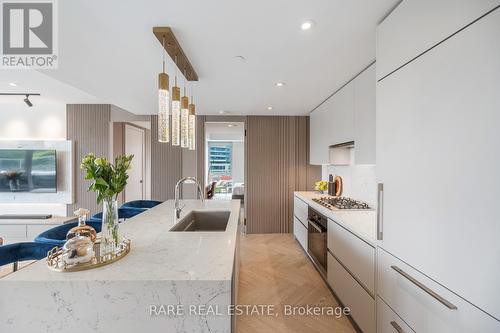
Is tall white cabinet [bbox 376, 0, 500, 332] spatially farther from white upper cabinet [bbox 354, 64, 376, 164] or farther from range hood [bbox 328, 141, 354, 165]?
range hood [bbox 328, 141, 354, 165]

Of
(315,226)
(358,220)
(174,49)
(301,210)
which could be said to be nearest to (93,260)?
(174,49)

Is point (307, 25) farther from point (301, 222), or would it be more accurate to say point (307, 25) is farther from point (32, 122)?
point (32, 122)

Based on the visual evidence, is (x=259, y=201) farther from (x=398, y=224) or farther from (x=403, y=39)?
(x=403, y=39)

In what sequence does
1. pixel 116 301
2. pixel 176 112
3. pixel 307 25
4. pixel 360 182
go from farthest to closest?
1. pixel 360 182
2. pixel 176 112
3. pixel 307 25
4. pixel 116 301

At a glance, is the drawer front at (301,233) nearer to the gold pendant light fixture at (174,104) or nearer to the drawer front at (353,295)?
the drawer front at (353,295)

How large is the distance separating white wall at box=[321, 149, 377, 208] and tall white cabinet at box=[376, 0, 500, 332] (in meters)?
1.26

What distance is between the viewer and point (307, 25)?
1473 mm

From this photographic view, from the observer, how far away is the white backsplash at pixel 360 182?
2.65 metres

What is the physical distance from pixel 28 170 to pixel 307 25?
512 centimetres

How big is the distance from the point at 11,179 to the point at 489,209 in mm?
5974

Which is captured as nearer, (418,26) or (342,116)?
(418,26)

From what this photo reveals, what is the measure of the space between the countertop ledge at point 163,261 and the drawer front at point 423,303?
0.96m

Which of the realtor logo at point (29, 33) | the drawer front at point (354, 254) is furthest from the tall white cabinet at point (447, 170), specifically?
the realtor logo at point (29, 33)

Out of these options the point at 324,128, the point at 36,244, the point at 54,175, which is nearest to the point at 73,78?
the point at 36,244
